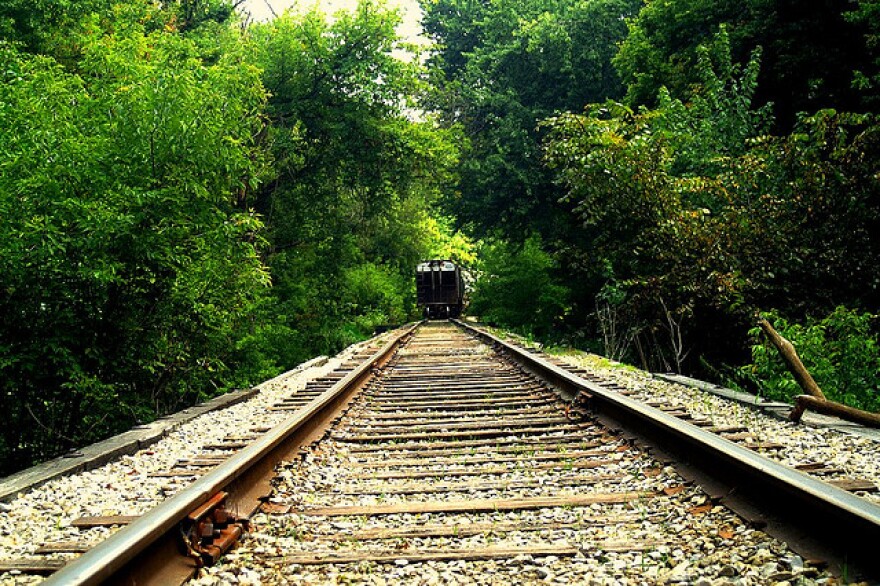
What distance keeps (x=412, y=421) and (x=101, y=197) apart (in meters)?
3.67

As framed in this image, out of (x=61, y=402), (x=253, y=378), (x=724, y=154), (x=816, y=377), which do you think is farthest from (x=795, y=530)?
(x=253, y=378)

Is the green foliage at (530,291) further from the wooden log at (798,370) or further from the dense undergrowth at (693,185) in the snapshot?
the wooden log at (798,370)

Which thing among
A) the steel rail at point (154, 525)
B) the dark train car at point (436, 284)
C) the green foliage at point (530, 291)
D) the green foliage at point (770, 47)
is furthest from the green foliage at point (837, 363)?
the dark train car at point (436, 284)

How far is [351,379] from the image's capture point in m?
7.17

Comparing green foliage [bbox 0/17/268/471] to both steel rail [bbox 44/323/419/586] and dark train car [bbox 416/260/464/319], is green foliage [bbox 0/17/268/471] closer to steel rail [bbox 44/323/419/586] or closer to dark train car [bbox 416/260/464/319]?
steel rail [bbox 44/323/419/586]

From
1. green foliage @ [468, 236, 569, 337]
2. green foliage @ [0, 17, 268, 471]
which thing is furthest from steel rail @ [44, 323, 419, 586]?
green foliage @ [468, 236, 569, 337]

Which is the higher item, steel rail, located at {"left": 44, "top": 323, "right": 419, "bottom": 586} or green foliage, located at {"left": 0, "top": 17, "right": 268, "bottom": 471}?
green foliage, located at {"left": 0, "top": 17, "right": 268, "bottom": 471}

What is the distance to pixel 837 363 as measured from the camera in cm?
693

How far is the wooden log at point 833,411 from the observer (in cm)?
481

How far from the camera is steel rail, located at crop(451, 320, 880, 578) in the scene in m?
2.26

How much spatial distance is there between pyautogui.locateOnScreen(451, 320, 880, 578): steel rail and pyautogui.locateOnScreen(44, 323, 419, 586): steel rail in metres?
2.25

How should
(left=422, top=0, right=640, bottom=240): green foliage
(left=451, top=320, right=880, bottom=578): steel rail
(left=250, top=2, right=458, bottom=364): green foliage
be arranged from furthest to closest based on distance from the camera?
(left=422, top=0, right=640, bottom=240): green foliage, (left=250, top=2, right=458, bottom=364): green foliage, (left=451, top=320, right=880, bottom=578): steel rail

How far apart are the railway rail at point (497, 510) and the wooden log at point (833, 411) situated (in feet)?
3.12

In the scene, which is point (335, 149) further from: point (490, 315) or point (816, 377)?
point (816, 377)
